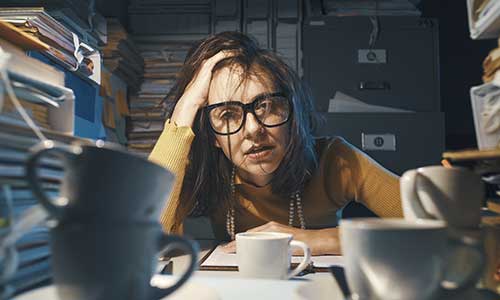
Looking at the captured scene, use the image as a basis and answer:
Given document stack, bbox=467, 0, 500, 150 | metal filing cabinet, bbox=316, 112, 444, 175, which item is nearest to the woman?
document stack, bbox=467, 0, 500, 150

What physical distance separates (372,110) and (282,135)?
35.3 inches

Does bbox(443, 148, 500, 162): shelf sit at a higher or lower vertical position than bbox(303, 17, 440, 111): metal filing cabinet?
lower

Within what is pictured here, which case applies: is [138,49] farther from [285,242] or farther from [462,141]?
[285,242]

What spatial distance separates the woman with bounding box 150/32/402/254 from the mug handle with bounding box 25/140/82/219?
765 mm

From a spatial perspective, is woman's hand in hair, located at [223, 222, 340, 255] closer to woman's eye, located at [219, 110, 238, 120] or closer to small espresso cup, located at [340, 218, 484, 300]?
woman's eye, located at [219, 110, 238, 120]

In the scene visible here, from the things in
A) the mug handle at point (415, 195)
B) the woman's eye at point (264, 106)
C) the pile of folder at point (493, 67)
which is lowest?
the mug handle at point (415, 195)

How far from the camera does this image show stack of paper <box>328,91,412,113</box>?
197 centimetres

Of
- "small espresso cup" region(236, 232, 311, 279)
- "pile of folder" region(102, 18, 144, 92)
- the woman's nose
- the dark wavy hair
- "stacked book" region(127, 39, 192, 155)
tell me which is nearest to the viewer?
"small espresso cup" region(236, 232, 311, 279)

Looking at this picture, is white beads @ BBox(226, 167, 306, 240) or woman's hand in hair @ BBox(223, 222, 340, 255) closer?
woman's hand in hair @ BBox(223, 222, 340, 255)

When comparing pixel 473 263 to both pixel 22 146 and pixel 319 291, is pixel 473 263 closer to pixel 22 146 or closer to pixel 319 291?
pixel 319 291

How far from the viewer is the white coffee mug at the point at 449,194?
428mm

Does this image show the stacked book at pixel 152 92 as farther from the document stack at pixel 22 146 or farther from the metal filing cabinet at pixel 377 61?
the document stack at pixel 22 146

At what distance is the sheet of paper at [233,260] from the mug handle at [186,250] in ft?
1.32

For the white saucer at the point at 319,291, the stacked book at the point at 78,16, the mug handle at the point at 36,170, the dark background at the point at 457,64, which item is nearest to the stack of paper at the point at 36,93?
the mug handle at the point at 36,170
